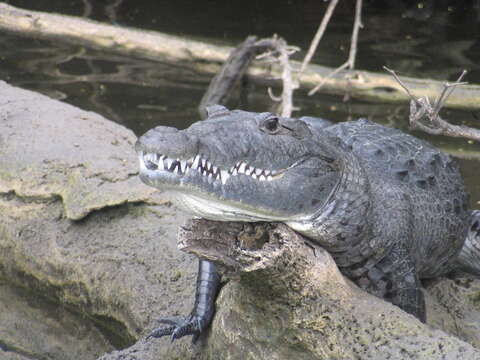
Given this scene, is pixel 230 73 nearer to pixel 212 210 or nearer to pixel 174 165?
pixel 212 210

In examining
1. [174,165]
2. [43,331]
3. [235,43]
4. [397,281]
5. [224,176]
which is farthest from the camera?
[235,43]

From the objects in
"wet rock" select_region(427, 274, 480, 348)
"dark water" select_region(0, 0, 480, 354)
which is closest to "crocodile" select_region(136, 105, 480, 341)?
"wet rock" select_region(427, 274, 480, 348)

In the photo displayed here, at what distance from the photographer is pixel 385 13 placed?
528 inches

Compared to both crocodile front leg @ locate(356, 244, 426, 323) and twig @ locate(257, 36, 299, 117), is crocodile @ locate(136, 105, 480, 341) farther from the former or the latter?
twig @ locate(257, 36, 299, 117)

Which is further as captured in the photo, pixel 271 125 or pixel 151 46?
pixel 151 46

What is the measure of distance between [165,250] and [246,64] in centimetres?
407

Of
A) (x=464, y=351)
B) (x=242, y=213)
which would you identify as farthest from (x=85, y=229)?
(x=464, y=351)

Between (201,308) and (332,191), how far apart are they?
867mm

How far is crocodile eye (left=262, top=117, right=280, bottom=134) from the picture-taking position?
2826 mm

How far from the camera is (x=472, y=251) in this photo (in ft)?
14.1

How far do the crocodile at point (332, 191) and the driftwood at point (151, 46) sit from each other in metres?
3.51

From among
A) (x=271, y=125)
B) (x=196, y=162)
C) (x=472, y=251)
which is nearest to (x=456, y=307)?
(x=472, y=251)

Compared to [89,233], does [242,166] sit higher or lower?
higher

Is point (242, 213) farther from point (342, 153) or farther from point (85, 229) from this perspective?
point (85, 229)
